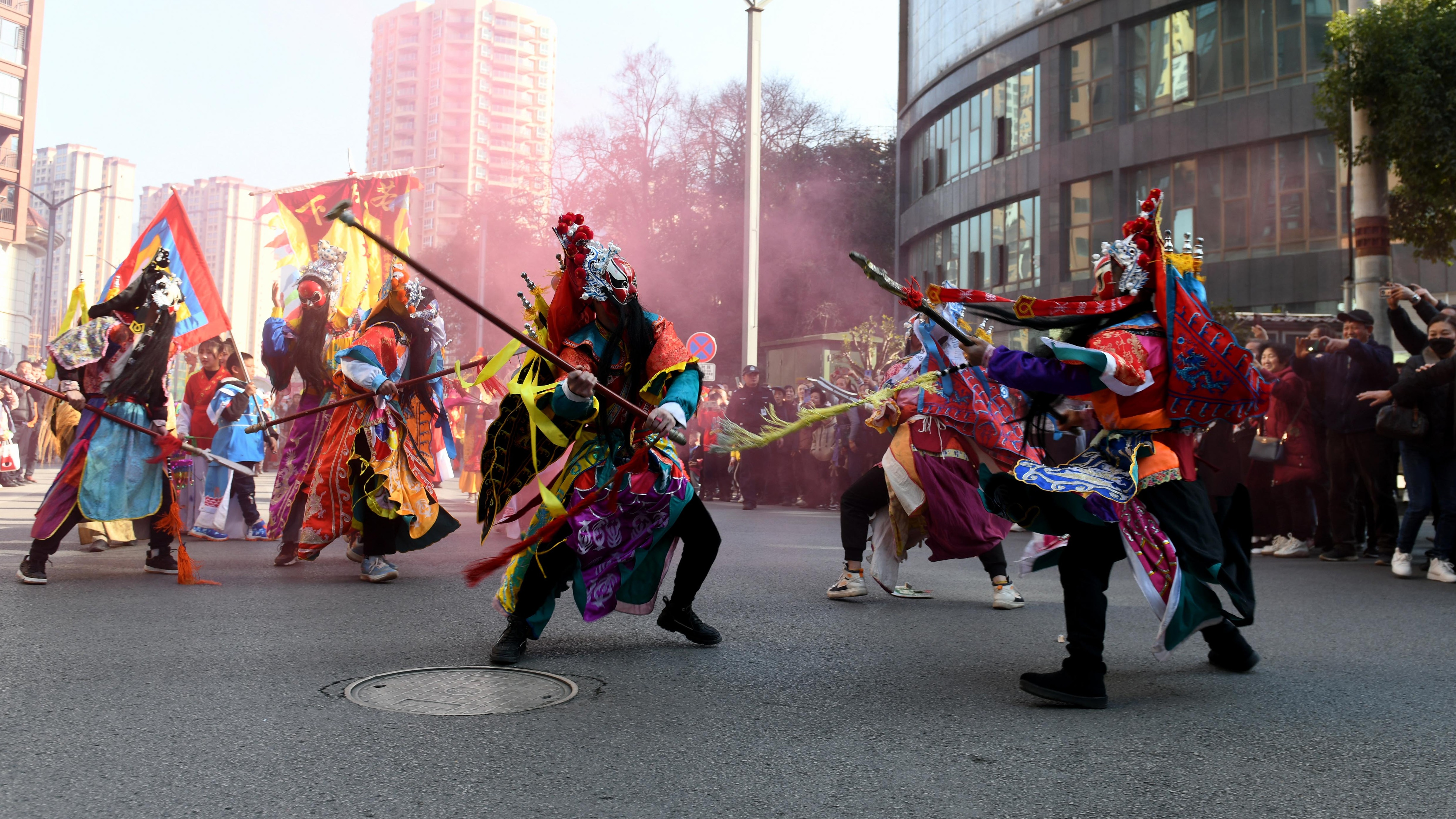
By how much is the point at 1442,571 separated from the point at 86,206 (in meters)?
88.3

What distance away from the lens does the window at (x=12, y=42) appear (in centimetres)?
4662

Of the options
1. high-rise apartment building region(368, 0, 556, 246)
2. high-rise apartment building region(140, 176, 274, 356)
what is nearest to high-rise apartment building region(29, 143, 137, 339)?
high-rise apartment building region(140, 176, 274, 356)

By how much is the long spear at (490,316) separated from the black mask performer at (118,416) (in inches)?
135

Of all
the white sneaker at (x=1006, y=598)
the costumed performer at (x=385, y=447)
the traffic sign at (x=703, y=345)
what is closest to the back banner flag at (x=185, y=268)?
the costumed performer at (x=385, y=447)

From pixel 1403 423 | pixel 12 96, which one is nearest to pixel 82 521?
pixel 1403 423

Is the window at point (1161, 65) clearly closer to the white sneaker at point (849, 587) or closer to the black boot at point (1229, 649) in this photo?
the white sneaker at point (849, 587)

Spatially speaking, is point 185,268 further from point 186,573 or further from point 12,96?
point 12,96

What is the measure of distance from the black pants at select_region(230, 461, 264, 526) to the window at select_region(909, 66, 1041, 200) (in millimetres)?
20729

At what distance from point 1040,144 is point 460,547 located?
2032cm

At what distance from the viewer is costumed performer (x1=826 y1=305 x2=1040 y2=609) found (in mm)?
6180

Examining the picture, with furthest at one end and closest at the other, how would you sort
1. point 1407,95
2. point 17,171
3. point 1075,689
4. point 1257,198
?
point 17,171 < point 1257,198 < point 1407,95 < point 1075,689

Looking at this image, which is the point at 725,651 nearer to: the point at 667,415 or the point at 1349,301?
the point at 667,415

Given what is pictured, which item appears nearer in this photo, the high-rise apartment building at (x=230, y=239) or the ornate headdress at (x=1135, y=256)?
the ornate headdress at (x=1135, y=256)

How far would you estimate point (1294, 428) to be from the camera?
9.16 meters
